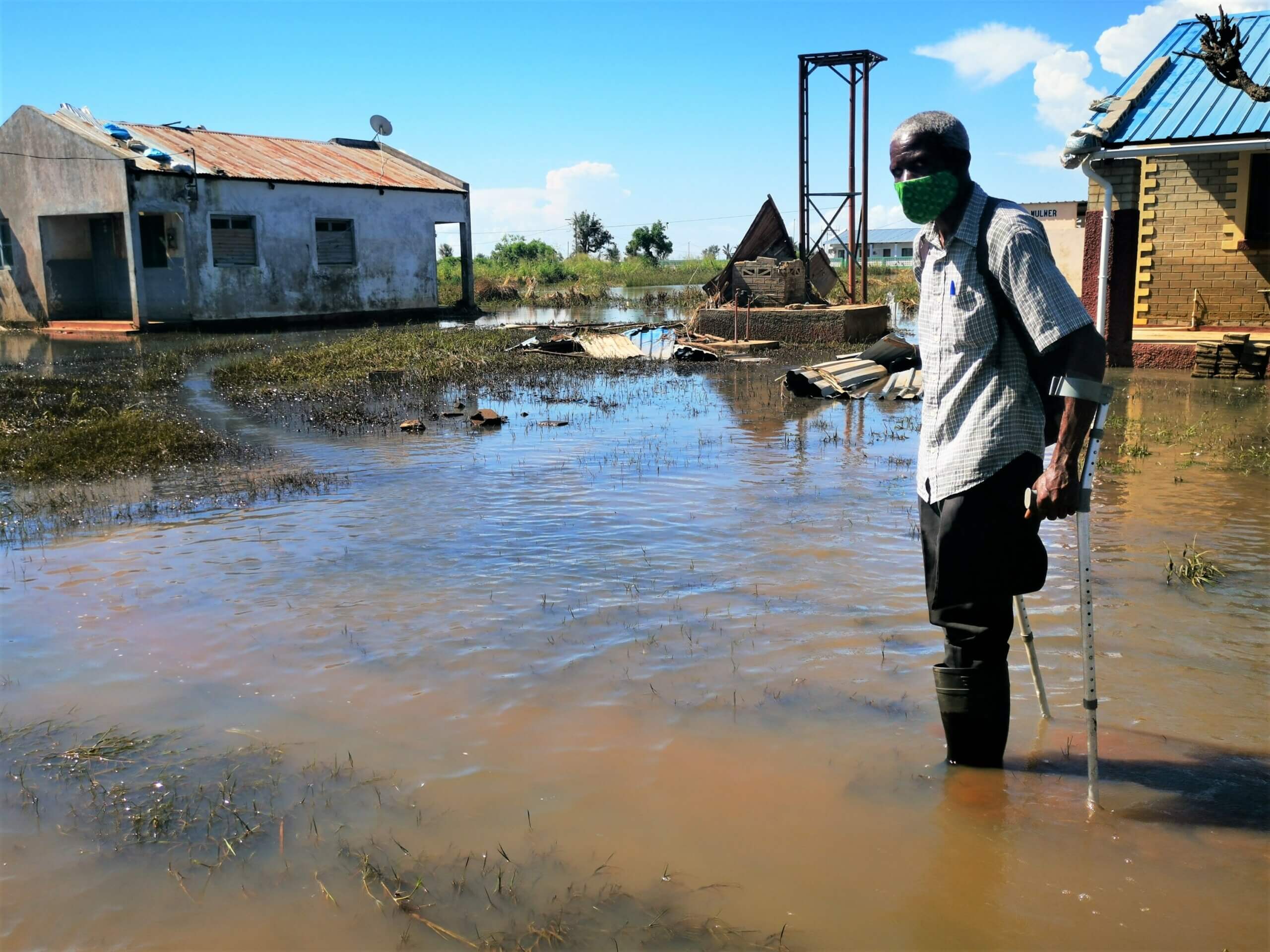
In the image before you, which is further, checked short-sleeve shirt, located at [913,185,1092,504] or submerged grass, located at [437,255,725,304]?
submerged grass, located at [437,255,725,304]

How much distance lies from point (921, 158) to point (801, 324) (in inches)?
684

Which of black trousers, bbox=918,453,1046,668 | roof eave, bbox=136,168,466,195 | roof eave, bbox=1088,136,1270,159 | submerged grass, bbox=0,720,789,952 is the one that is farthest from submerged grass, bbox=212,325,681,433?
black trousers, bbox=918,453,1046,668

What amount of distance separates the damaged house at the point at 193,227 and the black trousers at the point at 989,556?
23638 millimetres

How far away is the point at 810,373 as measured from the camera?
46.0 ft

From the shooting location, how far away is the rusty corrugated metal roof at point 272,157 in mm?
23734

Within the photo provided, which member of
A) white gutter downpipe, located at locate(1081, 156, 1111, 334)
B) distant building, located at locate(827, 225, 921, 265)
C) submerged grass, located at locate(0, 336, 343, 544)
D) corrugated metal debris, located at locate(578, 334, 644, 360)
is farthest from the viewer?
distant building, located at locate(827, 225, 921, 265)

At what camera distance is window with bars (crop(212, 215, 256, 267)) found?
81.2ft

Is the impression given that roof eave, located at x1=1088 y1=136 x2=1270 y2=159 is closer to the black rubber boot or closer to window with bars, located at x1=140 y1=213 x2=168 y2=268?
the black rubber boot

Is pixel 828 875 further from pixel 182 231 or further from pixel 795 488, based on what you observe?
pixel 182 231

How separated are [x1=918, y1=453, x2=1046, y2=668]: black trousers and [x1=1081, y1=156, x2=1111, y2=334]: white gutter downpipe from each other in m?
11.5

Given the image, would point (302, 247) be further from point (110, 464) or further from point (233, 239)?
point (110, 464)

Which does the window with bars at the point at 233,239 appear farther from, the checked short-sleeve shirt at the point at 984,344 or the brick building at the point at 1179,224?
the checked short-sleeve shirt at the point at 984,344

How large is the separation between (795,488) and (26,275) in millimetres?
25019

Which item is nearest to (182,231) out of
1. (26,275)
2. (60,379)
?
(26,275)
